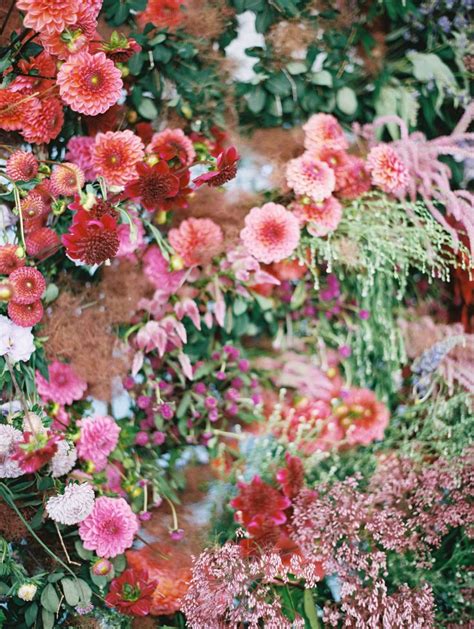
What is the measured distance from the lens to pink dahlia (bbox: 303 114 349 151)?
113cm

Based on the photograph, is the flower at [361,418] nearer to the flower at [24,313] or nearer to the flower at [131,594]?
the flower at [131,594]

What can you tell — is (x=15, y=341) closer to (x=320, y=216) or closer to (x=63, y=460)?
(x=63, y=460)

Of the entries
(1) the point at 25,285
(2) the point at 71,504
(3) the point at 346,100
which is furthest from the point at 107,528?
(3) the point at 346,100

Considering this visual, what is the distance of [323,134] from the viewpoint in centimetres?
114

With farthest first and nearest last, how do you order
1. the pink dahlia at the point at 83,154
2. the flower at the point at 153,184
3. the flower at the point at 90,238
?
the pink dahlia at the point at 83,154
the flower at the point at 153,184
the flower at the point at 90,238

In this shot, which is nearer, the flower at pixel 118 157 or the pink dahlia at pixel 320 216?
the flower at pixel 118 157

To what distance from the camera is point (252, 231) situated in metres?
1.07

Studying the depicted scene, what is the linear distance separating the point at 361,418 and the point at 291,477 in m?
0.21

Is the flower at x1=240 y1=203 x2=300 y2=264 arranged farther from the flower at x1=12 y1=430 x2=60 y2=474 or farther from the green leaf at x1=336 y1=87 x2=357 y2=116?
the flower at x1=12 y1=430 x2=60 y2=474

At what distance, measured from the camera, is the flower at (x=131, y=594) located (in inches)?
35.4

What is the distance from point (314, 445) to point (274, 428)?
7 cm

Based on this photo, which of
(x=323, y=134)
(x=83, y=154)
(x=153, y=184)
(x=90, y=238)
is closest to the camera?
(x=90, y=238)

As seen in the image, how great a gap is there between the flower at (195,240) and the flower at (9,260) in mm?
262

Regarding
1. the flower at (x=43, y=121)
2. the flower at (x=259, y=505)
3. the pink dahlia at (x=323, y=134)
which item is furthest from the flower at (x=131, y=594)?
the pink dahlia at (x=323, y=134)
